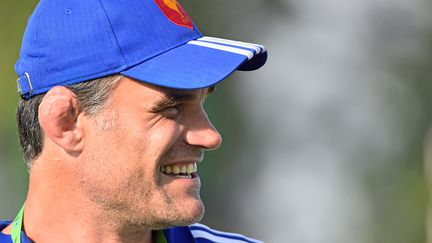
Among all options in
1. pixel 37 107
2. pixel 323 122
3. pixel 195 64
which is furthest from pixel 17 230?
pixel 323 122

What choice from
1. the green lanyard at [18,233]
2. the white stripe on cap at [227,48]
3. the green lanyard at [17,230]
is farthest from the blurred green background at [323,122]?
the white stripe on cap at [227,48]

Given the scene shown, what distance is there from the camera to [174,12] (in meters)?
2.82

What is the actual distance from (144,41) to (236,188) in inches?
222

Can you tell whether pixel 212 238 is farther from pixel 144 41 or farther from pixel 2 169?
pixel 2 169

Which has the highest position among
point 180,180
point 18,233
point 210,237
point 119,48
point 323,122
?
point 323,122

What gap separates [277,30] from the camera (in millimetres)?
8305

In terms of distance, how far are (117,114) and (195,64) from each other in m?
0.26

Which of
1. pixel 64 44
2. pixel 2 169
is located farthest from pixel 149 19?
pixel 2 169

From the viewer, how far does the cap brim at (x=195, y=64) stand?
8.54 feet

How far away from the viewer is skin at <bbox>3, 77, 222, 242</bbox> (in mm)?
2654

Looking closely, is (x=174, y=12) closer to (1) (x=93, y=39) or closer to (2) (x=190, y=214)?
(1) (x=93, y=39)

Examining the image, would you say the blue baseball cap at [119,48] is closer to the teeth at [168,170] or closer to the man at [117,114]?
the man at [117,114]

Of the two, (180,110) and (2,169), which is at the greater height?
(180,110)

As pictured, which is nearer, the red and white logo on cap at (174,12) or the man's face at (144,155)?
the man's face at (144,155)
